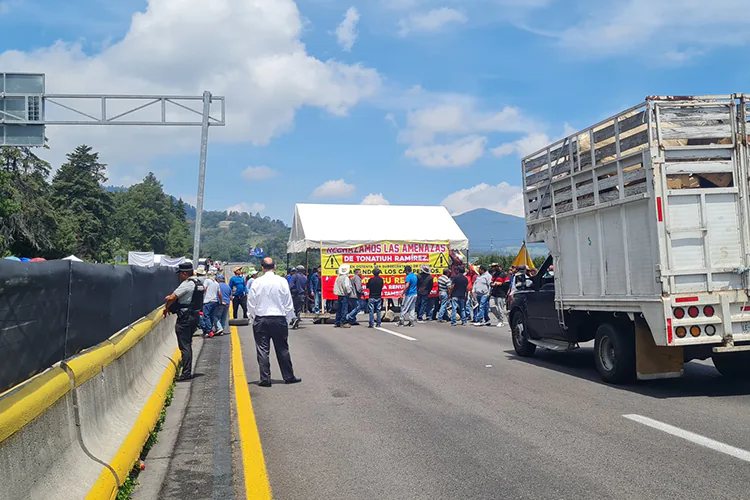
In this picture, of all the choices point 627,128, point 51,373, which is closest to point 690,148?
point 627,128

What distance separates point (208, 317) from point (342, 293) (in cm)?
416

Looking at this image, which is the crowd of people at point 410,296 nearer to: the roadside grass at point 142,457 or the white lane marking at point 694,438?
the roadside grass at point 142,457

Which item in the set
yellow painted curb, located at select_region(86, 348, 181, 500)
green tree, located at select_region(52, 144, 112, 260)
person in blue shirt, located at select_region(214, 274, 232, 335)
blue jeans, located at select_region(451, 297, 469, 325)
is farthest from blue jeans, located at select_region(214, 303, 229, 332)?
green tree, located at select_region(52, 144, 112, 260)

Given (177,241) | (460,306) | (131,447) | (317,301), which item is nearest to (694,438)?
(131,447)

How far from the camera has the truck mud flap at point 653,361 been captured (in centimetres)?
912

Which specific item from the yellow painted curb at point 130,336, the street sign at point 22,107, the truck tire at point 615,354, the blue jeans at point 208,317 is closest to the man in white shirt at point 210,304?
the blue jeans at point 208,317

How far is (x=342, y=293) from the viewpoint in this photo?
66.8 ft

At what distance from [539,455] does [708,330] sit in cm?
364

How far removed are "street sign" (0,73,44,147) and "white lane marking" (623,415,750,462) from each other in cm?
1873

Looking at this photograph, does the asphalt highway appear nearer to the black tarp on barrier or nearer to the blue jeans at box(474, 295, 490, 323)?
the black tarp on barrier

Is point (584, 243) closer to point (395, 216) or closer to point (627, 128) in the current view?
point (627, 128)

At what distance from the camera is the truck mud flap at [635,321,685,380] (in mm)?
9117

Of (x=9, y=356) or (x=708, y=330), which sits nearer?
(x=9, y=356)

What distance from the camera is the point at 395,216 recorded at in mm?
26312
